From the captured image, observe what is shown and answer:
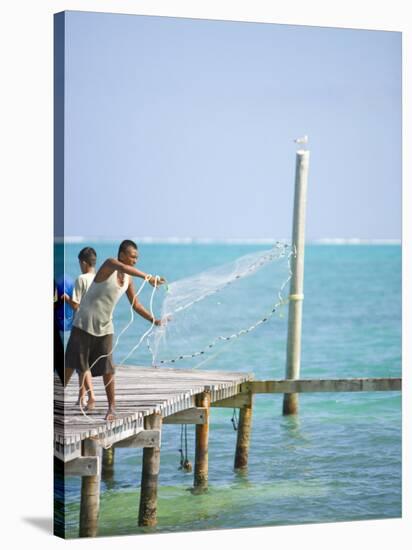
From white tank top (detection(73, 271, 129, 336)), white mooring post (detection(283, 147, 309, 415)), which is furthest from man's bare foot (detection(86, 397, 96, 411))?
white mooring post (detection(283, 147, 309, 415))

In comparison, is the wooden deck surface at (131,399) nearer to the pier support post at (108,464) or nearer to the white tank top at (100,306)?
the white tank top at (100,306)

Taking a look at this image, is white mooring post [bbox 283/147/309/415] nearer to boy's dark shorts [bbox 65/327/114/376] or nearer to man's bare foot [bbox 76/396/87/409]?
boy's dark shorts [bbox 65/327/114/376]

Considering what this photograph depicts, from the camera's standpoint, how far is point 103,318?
13.4 meters

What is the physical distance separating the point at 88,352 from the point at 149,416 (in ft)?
3.41

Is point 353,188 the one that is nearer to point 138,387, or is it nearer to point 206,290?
point 206,290

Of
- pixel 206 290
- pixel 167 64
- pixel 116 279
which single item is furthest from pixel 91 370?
pixel 167 64


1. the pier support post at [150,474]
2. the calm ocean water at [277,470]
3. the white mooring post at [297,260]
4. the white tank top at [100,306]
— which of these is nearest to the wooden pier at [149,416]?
the pier support post at [150,474]

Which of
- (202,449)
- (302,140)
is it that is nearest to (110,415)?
(202,449)

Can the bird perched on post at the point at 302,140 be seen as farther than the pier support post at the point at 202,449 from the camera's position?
No

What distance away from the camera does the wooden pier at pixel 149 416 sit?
13.1 meters

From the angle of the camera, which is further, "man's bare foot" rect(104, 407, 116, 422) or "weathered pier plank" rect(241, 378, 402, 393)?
"weathered pier plank" rect(241, 378, 402, 393)

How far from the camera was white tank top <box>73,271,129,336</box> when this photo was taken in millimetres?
13312

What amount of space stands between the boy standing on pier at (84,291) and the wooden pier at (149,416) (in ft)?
0.22

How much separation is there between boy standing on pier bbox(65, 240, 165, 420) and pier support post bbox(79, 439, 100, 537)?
33 centimetres
